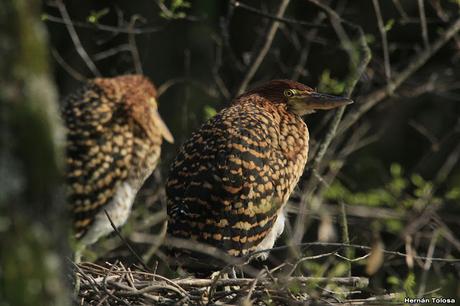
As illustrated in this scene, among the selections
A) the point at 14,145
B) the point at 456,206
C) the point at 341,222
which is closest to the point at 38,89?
the point at 14,145

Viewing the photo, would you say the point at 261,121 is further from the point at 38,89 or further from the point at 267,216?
the point at 38,89

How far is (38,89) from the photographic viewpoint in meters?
2.27

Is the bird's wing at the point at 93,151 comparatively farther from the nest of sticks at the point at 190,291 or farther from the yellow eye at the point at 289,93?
the nest of sticks at the point at 190,291

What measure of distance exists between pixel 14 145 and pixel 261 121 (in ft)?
10.6

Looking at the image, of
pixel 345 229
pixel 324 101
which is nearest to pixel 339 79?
pixel 324 101

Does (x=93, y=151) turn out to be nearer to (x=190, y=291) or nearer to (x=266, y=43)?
(x=266, y=43)

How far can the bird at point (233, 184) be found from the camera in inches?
190

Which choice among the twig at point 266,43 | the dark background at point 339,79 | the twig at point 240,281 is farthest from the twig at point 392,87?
the twig at point 240,281

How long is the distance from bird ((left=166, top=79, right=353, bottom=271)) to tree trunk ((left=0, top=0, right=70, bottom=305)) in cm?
249

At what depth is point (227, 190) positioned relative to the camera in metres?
4.82

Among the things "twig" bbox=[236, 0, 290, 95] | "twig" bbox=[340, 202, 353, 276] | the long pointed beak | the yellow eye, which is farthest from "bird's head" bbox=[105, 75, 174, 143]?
"twig" bbox=[340, 202, 353, 276]

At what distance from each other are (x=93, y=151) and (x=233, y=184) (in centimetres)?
185

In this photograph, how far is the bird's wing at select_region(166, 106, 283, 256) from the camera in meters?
4.83

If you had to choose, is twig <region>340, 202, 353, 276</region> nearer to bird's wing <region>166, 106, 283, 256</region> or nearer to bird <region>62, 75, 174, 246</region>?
bird's wing <region>166, 106, 283, 256</region>
